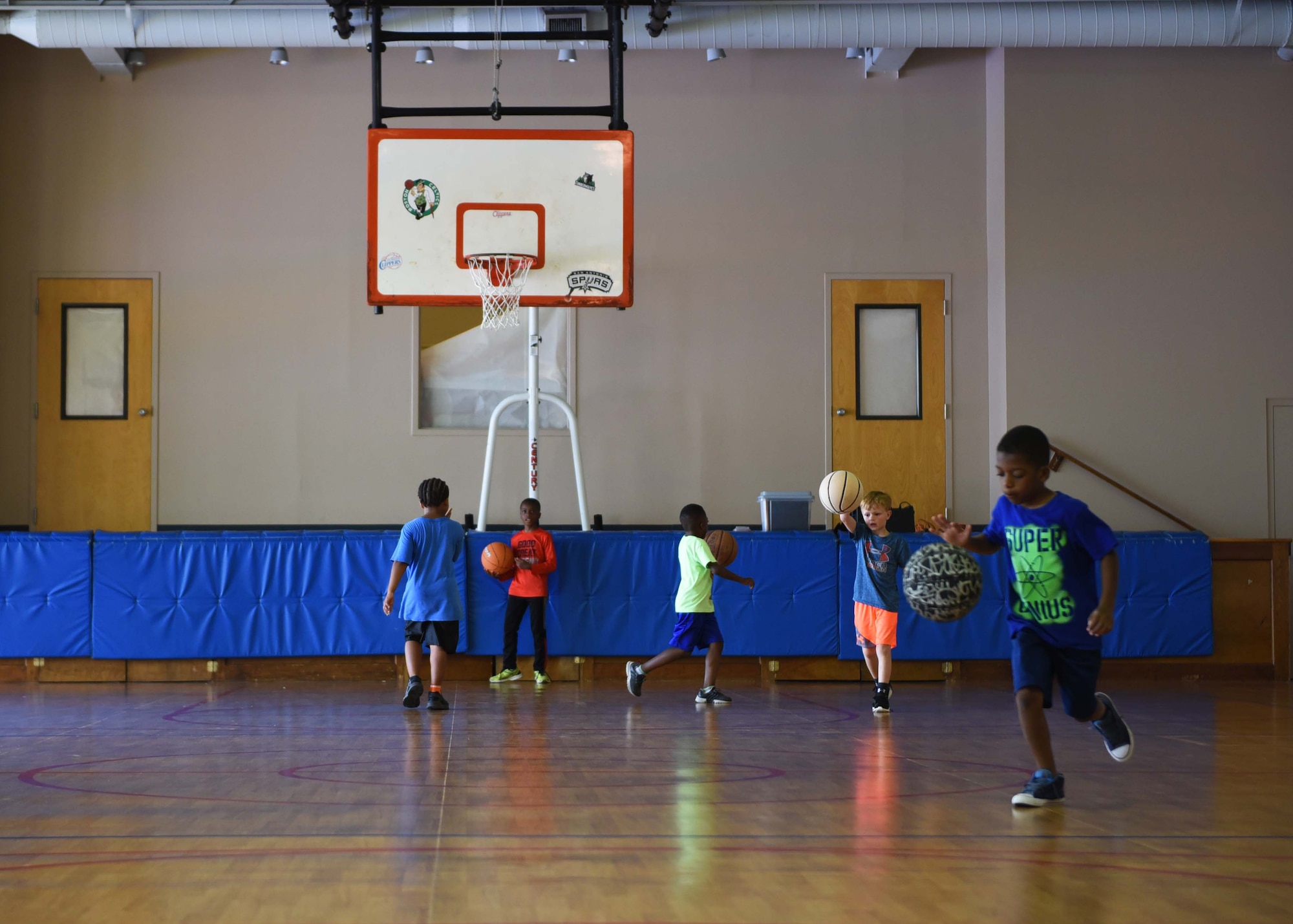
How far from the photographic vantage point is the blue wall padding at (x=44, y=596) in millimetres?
9969

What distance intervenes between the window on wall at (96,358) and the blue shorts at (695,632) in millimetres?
7174

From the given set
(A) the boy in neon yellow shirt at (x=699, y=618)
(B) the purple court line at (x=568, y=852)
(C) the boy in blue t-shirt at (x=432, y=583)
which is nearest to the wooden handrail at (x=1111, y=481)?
(A) the boy in neon yellow shirt at (x=699, y=618)

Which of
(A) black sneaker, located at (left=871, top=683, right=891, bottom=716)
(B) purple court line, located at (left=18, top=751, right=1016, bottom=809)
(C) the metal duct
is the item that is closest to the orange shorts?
(A) black sneaker, located at (left=871, top=683, right=891, bottom=716)

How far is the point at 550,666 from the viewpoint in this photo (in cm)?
1023

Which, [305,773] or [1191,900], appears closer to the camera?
[1191,900]

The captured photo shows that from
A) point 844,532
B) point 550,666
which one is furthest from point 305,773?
point 844,532

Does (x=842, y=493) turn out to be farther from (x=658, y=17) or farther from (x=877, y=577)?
(x=658, y=17)

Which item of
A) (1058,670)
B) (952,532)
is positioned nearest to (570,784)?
(952,532)

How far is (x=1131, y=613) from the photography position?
10.3 metres

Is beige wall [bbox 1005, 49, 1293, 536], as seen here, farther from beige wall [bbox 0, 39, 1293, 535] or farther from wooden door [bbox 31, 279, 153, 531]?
wooden door [bbox 31, 279, 153, 531]

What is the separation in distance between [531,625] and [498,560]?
630mm

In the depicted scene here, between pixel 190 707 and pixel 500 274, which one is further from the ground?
pixel 500 274

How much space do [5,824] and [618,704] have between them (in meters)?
4.64

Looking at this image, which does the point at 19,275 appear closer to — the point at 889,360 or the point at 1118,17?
the point at 889,360
